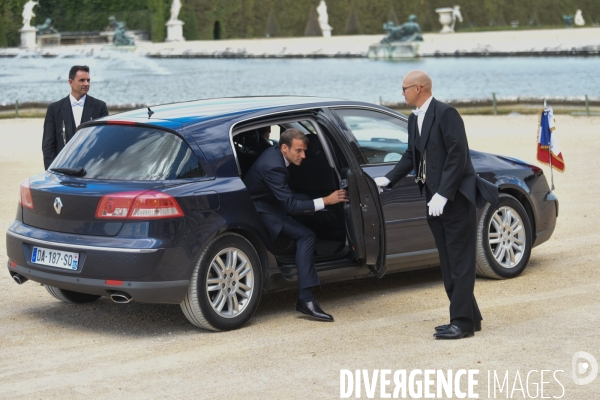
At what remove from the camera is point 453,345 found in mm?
6516

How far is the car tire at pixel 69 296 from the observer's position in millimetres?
7836

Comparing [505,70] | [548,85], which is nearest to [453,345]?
[548,85]

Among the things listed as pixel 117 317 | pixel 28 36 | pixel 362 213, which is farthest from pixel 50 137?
pixel 28 36

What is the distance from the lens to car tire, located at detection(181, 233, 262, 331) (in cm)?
676

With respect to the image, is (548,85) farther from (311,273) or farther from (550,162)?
(311,273)

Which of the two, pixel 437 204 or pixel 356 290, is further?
pixel 356 290

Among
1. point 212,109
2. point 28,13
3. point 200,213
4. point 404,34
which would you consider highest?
point 212,109

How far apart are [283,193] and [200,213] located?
0.64 m

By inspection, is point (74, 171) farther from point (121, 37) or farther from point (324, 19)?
point (324, 19)

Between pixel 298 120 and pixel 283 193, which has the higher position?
pixel 298 120

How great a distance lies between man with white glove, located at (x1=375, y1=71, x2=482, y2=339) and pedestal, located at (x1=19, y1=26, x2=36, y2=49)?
65199 mm

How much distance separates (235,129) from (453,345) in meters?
2.04

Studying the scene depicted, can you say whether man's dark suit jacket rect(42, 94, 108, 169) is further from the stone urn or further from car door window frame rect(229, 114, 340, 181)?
the stone urn

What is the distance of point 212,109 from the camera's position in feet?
24.4
